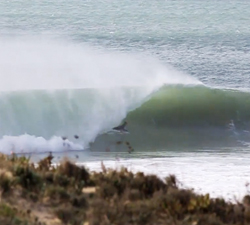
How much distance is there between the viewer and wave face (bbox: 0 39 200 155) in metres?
19.2

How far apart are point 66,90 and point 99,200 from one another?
13.7 m

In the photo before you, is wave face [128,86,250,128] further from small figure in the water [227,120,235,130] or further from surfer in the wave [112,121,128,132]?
surfer in the wave [112,121,128,132]

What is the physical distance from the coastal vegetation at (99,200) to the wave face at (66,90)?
7397 millimetres

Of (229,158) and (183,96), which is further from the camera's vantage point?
(183,96)

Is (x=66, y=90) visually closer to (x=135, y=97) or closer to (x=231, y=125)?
(x=135, y=97)

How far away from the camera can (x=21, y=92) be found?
2173cm

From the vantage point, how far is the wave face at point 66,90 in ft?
63.2

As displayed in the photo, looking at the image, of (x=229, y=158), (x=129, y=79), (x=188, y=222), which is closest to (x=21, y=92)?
(x=129, y=79)

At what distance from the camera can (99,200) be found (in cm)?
886

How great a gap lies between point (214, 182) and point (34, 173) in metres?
4.58

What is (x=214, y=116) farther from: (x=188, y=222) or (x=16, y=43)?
(x=188, y=222)

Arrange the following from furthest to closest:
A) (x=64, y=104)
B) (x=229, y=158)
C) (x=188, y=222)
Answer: (x=64, y=104)
(x=229, y=158)
(x=188, y=222)

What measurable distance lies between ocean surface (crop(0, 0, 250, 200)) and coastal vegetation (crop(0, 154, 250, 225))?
4.95ft

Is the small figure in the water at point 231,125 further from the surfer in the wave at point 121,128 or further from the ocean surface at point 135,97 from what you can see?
the surfer in the wave at point 121,128
